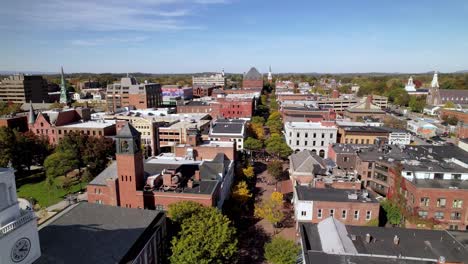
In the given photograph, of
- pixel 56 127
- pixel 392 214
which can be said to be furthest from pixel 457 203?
pixel 56 127

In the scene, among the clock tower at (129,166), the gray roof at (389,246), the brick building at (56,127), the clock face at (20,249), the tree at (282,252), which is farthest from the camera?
the brick building at (56,127)

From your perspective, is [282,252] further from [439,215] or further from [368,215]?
[439,215]

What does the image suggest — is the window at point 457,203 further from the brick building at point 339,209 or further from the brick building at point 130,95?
the brick building at point 130,95

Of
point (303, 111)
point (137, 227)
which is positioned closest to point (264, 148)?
point (303, 111)

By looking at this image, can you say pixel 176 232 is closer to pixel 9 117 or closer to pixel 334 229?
pixel 334 229

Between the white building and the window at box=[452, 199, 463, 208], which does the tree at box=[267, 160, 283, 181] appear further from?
the window at box=[452, 199, 463, 208]

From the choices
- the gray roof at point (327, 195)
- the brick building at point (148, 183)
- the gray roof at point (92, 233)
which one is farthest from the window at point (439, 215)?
the gray roof at point (92, 233)

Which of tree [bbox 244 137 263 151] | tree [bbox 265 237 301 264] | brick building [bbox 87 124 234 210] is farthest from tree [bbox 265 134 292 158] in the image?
tree [bbox 265 237 301 264]
